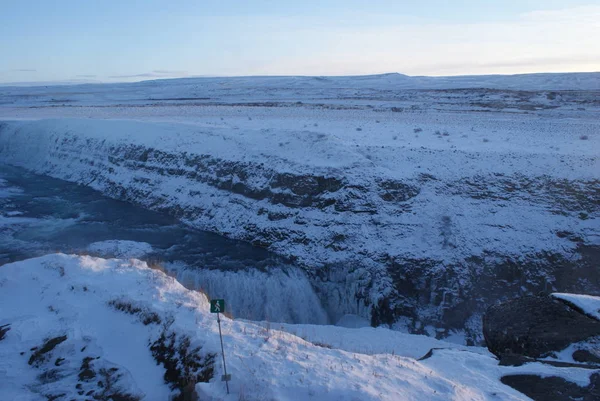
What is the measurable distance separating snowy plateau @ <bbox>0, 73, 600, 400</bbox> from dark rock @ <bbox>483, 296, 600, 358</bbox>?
522 mm

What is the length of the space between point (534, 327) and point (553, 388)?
254cm

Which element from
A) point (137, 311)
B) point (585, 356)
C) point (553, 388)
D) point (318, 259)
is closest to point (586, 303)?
point (585, 356)

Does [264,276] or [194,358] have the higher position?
[194,358]

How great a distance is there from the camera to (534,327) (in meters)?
10.2

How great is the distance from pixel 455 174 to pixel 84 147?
1109 inches

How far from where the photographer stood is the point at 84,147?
35031mm

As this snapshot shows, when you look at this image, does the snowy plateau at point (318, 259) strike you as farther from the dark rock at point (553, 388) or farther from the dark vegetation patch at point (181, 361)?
the dark rock at point (553, 388)

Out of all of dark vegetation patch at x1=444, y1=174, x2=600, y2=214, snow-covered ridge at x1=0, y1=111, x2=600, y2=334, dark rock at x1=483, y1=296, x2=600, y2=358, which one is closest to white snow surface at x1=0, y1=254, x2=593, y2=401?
dark rock at x1=483, y1=296, x2=600, y2=358

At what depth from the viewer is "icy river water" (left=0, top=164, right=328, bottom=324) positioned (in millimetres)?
18031

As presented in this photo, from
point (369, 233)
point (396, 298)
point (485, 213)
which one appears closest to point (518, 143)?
point (485, 213)

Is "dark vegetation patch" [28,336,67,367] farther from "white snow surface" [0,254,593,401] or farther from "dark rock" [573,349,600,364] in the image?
"dark rock" [573,349,600,364]

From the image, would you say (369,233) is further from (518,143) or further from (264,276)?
(518,143)

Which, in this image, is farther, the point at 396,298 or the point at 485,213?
the point at 485,213

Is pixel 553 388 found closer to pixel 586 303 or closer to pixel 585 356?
pixel 585 356
